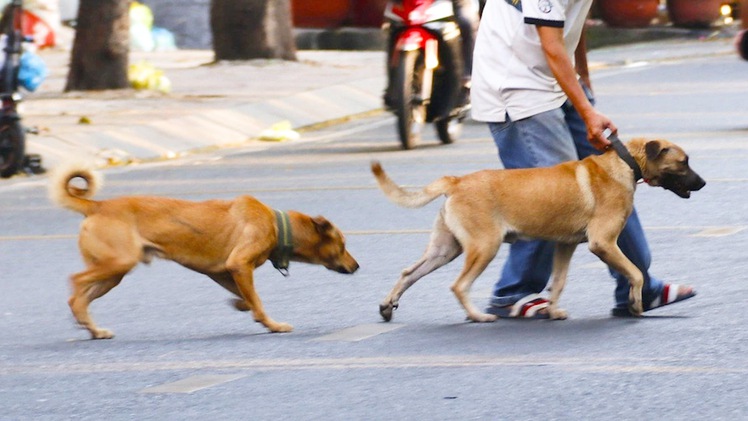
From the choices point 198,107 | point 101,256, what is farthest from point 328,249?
point 198,107

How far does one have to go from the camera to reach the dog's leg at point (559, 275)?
6852 mm

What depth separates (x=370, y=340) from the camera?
6.57 meters

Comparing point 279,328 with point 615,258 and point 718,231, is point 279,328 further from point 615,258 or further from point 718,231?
point 718,231

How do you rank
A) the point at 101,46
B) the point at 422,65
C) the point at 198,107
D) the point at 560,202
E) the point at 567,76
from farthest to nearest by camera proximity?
the point at 101,46
the point at 198,107
the point at 422,65
the point at 560,202
the point at 567,76

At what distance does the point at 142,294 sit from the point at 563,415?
344cm

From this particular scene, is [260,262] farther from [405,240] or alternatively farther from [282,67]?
[282,67]

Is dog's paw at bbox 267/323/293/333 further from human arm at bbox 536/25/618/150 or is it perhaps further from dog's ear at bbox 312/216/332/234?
human arm at bbox 536/25/618/150

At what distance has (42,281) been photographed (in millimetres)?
8453

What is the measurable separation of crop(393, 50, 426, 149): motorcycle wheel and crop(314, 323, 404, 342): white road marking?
6628 millimetres

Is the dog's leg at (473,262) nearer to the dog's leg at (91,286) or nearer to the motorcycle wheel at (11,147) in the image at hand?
the dog's leg at (91,286)

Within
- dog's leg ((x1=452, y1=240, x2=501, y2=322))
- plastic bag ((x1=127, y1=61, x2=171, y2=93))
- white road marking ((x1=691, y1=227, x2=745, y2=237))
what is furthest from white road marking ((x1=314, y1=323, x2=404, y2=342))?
plastic bag ((x1=127, y1=61, x2=171, y2=93))

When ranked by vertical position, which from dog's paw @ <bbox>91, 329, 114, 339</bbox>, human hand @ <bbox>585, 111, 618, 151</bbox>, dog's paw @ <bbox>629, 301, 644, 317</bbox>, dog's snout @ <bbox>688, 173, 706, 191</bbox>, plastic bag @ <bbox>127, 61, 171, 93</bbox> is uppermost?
human hand @ <bbox>585, 111, 618, 151</bbox>

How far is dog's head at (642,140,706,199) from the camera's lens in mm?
6660

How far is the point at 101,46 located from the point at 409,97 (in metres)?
4.88
